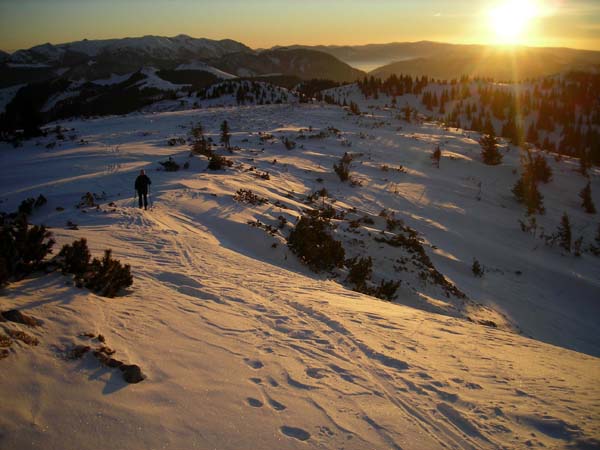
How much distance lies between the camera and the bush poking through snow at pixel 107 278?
5.27 meters

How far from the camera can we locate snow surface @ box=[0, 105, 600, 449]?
3268mm

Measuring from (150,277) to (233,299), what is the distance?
1.49 m

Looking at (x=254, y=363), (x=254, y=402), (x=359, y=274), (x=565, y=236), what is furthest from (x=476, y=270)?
(x=254, y=402)

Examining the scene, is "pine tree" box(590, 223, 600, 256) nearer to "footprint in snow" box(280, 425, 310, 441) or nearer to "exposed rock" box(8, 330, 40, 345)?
"footprint in snow" box(280, 425, 310, 441)

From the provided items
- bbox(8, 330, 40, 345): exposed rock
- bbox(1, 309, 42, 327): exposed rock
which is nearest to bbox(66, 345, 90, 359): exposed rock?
bbox(8, 330, 40, 345): exposed rock

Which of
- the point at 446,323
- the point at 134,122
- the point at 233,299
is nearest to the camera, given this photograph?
the point at 233,299

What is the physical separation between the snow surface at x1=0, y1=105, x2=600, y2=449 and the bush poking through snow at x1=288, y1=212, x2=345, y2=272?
1.50 ft

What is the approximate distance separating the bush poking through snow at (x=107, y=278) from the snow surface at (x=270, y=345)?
0.76ft

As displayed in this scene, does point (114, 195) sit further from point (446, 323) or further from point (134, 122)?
point (134, 122)

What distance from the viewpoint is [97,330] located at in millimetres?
4281

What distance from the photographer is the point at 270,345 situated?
4.67 m

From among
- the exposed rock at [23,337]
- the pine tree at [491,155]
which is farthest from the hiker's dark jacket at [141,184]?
the pine tree at [491,155]

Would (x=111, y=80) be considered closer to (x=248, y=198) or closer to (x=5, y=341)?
(x=248, y=198)

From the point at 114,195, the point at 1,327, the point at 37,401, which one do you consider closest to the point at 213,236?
the point at 114,195
